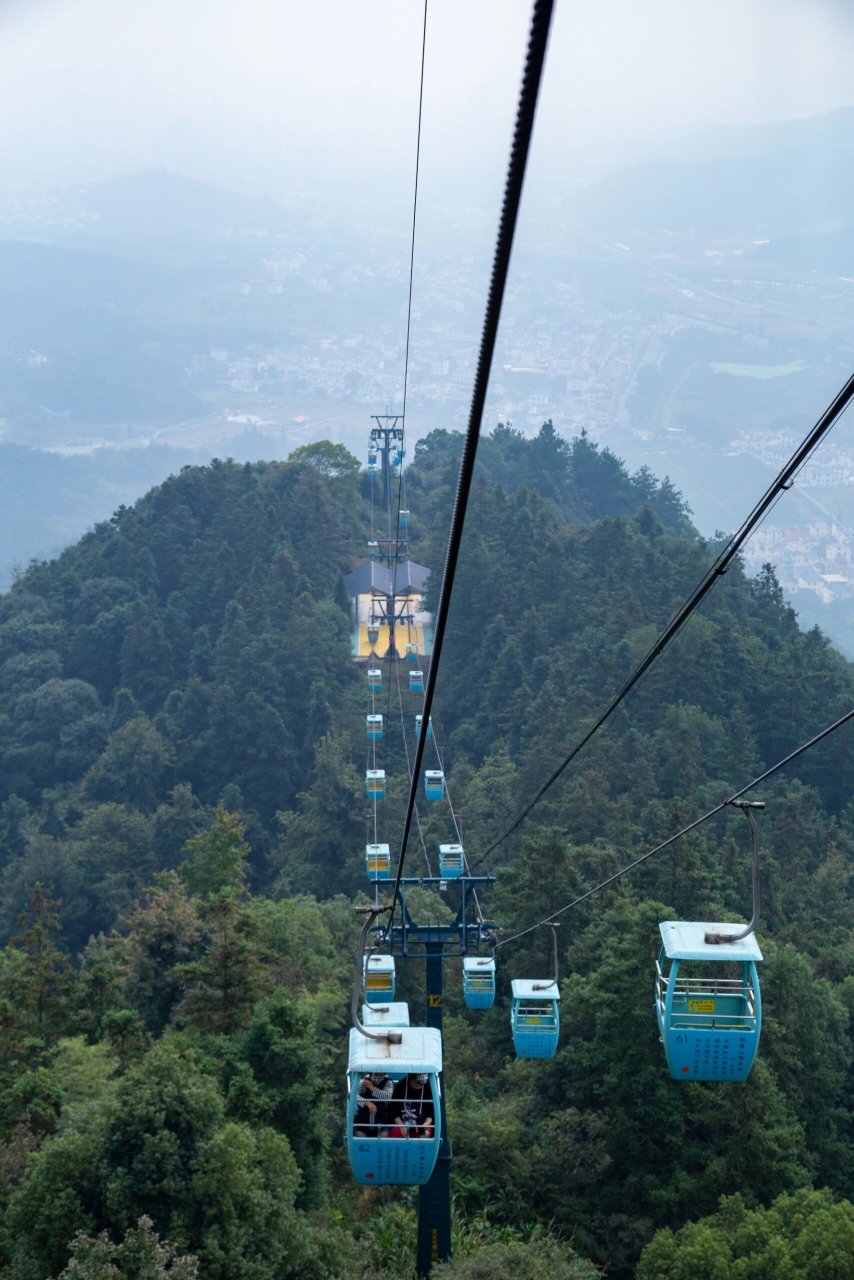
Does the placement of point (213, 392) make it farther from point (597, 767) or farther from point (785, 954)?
point (785, 954)

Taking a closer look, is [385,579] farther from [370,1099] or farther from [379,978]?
[370,1099]

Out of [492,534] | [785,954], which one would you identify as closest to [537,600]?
[492,534]

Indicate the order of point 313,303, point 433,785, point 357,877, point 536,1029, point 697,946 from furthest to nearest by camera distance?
1. point 313,303
2. point 357,877
3. point 433,785
4. point 536,1029
5. point 697,946

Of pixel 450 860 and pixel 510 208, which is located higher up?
pixel 510 208

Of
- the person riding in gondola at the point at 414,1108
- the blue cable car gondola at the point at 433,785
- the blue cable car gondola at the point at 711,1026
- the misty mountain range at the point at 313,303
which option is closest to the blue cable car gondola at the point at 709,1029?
the blue cable car gondola at the point at 711,1026

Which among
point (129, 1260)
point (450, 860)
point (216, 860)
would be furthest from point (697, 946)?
point (216, 860)
